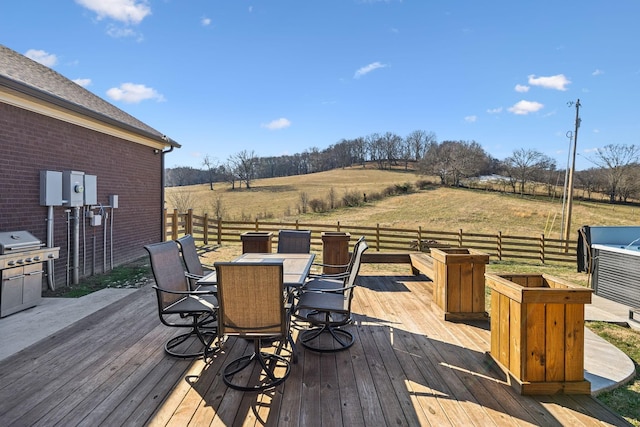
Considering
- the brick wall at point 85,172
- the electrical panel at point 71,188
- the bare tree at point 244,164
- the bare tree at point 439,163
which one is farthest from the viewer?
the bare tree at point 244,164

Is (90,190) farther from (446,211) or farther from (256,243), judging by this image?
(446,211)

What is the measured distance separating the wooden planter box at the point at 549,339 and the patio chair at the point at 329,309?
4.24 feet

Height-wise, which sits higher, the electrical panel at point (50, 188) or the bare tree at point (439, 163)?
the bare tree at point (439, 163)

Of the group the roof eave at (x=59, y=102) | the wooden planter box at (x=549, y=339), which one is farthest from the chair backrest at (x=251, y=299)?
the roof eave at (x=59, y=102)

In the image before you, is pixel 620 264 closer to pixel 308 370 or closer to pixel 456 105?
pixel 308 370

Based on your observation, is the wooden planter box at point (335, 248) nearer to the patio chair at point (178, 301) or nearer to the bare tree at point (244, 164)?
the patio chair at point (178, 301)

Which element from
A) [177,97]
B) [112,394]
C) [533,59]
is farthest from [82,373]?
[533,59]

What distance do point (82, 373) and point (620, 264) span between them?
7.08m

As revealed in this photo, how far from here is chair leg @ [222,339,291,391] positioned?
247 cm

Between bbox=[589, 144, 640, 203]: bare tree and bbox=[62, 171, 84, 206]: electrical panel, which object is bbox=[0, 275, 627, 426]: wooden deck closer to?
bbox=[62, 171, 84, 206]: electrical panel

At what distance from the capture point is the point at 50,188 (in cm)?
548

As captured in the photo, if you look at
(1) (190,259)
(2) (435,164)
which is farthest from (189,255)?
(2) (435,164)

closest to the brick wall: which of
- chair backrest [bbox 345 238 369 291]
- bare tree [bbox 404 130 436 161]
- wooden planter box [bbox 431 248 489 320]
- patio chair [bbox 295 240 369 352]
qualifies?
patio chair [bbox 295 240 369 352]

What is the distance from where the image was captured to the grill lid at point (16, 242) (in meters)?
4.18
